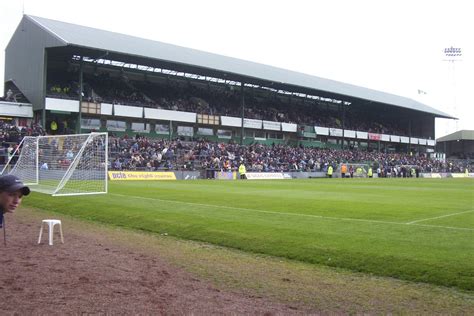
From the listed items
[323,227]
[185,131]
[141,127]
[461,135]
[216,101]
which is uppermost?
[216,101]

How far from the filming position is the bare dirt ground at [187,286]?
5842mm

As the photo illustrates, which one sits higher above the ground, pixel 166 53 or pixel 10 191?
pixel 166 53

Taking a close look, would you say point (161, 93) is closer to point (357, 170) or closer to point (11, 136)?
point (11, 136)

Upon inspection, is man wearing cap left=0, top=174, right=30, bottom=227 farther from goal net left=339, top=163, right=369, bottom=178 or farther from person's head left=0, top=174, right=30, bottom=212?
goal net left=339, top=163, right=369, bottom=178

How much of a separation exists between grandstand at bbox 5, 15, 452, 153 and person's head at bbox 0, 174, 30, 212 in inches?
1632

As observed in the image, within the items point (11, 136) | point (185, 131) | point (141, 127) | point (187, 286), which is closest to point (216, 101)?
point (185, 131)

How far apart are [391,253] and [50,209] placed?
13540 mm

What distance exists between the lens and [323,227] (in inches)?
487

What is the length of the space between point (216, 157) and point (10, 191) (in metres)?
46.0

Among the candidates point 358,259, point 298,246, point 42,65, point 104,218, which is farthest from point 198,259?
point 42,65

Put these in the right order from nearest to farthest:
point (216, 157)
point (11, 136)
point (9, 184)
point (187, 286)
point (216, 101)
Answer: point (9, 184) < point (187, 286) < point (11, 136) < point (216, 157) < point (216, 101)

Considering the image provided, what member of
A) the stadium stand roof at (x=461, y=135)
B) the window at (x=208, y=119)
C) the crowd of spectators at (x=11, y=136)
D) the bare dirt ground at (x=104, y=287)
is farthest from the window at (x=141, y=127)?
the stadium stand roof at (x=461, y=135)

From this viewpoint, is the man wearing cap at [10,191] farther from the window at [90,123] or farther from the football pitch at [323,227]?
the window at [90,123]

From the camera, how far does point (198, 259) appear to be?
9227mm
